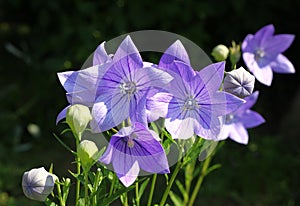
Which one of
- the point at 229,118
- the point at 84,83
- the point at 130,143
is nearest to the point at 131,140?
the point at 130,143

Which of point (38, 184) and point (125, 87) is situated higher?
point (125, 87)

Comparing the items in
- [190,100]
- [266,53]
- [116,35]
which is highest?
[190,100]

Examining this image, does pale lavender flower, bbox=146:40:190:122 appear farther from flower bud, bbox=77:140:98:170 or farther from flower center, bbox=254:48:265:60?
flower center, bbox=254:48:265:60

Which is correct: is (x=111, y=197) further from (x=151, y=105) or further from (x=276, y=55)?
(x=276, y=55)

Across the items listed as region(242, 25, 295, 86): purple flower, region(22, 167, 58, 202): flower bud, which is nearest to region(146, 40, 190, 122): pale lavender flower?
region(22, 167, 58, 202): flower bud

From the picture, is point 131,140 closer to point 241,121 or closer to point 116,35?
point 241,121

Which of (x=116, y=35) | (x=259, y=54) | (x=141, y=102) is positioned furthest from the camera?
(x=116, y=35)
